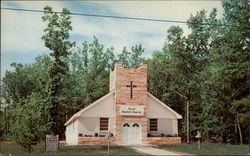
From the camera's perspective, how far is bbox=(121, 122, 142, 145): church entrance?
3472 centimetres

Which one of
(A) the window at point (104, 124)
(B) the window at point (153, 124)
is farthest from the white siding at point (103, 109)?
(B) the window at point (153, 124)

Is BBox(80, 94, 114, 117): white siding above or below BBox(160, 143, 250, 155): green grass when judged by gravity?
above

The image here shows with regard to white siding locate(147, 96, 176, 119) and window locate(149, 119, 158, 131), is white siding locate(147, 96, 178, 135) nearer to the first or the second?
white siding locate(147, 96, 176, 119)

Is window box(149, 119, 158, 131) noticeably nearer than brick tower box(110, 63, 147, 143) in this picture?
No

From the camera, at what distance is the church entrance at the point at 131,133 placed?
3472 centimetres

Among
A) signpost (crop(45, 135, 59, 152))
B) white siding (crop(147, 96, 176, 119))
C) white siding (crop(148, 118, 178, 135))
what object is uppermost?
white siding (crop(147, 96, 176, 119))

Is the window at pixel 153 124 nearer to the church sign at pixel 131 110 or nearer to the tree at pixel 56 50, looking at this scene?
the church sign at pixel 131 110

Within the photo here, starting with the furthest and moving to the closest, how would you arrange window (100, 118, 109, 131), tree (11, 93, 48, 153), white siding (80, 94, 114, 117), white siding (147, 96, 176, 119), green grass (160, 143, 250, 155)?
white siding (147, 96, 176, 119) → window (100, 118, 109, 131) → white siding (80, 94, 114, 117) → tree (11, 93, 48, 153) → green grass (160, 143, 250, 155)

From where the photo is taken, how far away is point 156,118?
36.5 metres

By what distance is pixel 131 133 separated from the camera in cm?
3494

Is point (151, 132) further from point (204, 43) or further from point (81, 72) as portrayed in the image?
point (81, 72)

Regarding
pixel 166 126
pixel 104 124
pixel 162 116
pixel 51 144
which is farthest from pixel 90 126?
pixel 166 126

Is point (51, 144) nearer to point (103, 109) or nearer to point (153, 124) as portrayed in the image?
point (103, 109)

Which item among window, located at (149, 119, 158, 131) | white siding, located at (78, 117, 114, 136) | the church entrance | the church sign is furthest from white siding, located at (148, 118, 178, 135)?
white siding, located at (78, 117, 114, 136)
